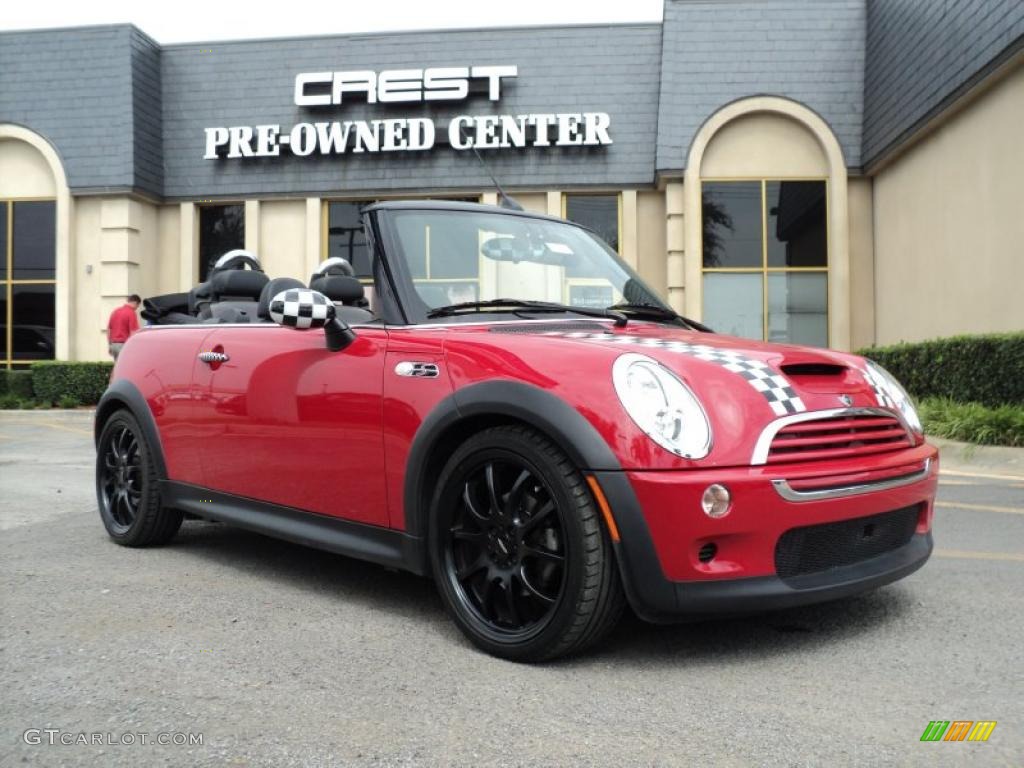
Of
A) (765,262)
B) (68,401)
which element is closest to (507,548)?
(765,262)

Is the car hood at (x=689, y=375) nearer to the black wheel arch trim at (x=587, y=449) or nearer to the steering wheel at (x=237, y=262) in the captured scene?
the black wheel arch trim at (x=587, y=449)

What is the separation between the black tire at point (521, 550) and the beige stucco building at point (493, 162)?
41.0ft

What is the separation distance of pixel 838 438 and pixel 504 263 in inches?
61.0

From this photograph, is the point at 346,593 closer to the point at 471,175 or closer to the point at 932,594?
the point at 932,594

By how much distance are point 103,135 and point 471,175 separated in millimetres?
6815

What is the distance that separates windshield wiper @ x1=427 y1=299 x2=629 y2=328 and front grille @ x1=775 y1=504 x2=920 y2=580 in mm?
1115

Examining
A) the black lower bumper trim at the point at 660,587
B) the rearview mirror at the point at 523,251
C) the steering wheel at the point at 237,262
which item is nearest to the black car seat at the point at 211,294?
the steering wheel at the point at 237,262

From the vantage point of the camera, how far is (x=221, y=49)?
17781 mm

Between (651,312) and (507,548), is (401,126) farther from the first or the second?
(507,548)

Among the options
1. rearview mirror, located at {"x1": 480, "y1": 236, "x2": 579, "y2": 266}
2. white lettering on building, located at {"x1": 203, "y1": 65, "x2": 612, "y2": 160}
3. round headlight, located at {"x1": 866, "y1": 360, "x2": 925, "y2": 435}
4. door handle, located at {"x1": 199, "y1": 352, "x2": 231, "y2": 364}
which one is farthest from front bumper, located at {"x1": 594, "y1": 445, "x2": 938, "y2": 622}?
white lettering on building, located at {"x1": 203, "y1": 65, "x2": 612, "y2": 160}

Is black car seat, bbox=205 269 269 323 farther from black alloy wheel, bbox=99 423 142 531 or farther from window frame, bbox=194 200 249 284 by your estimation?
window frame, bbox=194 200 249 284

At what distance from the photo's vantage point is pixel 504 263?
12.3 feet

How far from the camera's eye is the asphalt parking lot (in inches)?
85.1

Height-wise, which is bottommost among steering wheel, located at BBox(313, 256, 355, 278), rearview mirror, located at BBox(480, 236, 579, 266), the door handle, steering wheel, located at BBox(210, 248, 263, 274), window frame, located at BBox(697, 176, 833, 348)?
the door handle
